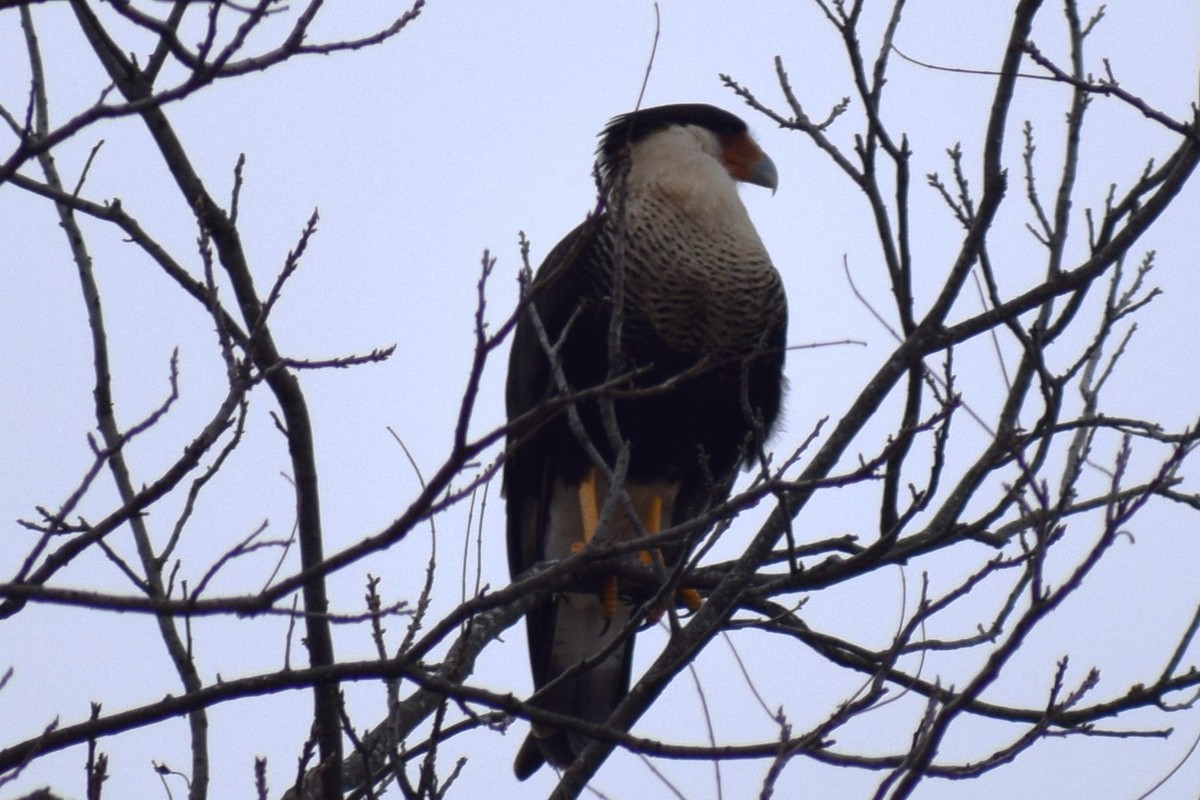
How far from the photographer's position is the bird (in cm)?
438

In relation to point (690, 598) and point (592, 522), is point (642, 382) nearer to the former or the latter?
point (592, 522)

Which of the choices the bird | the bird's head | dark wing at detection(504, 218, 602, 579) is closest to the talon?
the bird

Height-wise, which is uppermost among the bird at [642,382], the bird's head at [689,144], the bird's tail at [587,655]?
the bird's head at [689,144]

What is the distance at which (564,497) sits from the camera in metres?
4.63

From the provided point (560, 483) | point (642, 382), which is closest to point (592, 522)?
point (560, 483)

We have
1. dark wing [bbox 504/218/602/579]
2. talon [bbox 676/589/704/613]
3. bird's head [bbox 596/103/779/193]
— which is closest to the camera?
talon [bbox 676/589/704/613]

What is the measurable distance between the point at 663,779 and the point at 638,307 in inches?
91.4

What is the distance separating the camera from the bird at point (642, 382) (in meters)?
4.38

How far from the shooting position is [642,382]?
14.1ft

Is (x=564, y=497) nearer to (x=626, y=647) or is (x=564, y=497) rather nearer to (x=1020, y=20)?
(x=626, y=647)

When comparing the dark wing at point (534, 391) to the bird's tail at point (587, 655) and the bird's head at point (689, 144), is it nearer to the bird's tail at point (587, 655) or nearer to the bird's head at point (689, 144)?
the bird's tail at point (587, 655)

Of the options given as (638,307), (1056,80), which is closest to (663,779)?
(1056,80)

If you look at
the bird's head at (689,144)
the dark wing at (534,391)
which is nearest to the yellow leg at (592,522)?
the dark wing at (534,391)

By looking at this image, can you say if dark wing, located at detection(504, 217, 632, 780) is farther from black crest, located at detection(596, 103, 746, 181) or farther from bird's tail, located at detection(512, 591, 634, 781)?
black crest, located at detection(596, 103, 746, 181)
